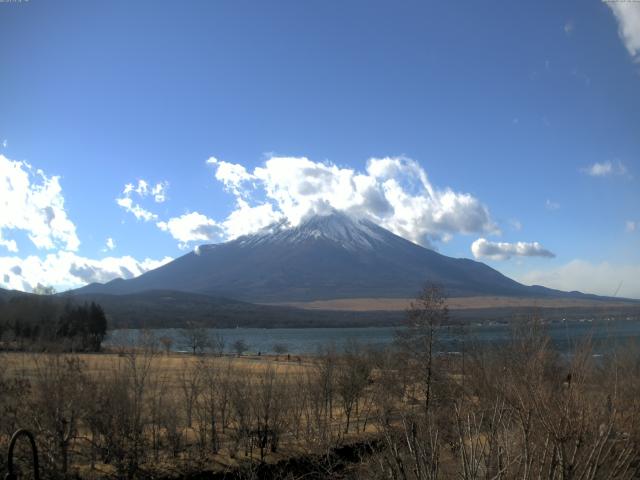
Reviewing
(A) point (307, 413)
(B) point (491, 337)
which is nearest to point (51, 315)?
(B) point (491, 337)

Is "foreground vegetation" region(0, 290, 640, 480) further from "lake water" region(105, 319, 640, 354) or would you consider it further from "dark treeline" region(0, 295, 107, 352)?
"dark treeline" region(0, 295, 107, 352)

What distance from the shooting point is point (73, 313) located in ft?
306

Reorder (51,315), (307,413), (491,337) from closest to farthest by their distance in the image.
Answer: (307,413) → (491,337) → (51,315)

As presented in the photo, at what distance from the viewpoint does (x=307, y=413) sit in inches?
873

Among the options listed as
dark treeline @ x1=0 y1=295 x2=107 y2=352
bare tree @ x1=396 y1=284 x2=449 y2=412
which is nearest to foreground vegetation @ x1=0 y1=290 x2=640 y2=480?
bare tree @ x1=396 y1=284 x2=449 y2=412

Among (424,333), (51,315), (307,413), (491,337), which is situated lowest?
(491,337)

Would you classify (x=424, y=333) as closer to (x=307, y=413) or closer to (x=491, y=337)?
(x=307, y=413)

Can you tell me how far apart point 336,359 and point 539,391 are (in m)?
25.5

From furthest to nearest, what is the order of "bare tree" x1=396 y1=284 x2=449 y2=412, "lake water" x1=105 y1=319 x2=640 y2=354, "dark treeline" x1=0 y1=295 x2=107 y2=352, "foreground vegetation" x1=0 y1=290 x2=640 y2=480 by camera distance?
"dark treeline" x1=0 y1=295 x2=107 y2=352, "bare tree" x1=396 y1=284 x2=449 y2=412, "lake water" x1=105 y1=319 x2=640 y2=354, "foreground vegetation" x1=0 y1=290 x2=640 y2=480

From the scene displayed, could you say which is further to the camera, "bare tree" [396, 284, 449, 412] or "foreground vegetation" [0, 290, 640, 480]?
"bare tree" [396, 284, 449, 412]

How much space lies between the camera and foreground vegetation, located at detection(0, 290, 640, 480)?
621 centimetres

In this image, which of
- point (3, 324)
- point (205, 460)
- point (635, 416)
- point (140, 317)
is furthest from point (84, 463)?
point (140, 317)

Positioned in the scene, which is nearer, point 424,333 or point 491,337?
point 424,333

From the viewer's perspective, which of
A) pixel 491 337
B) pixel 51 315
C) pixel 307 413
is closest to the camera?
pixel 307 413
